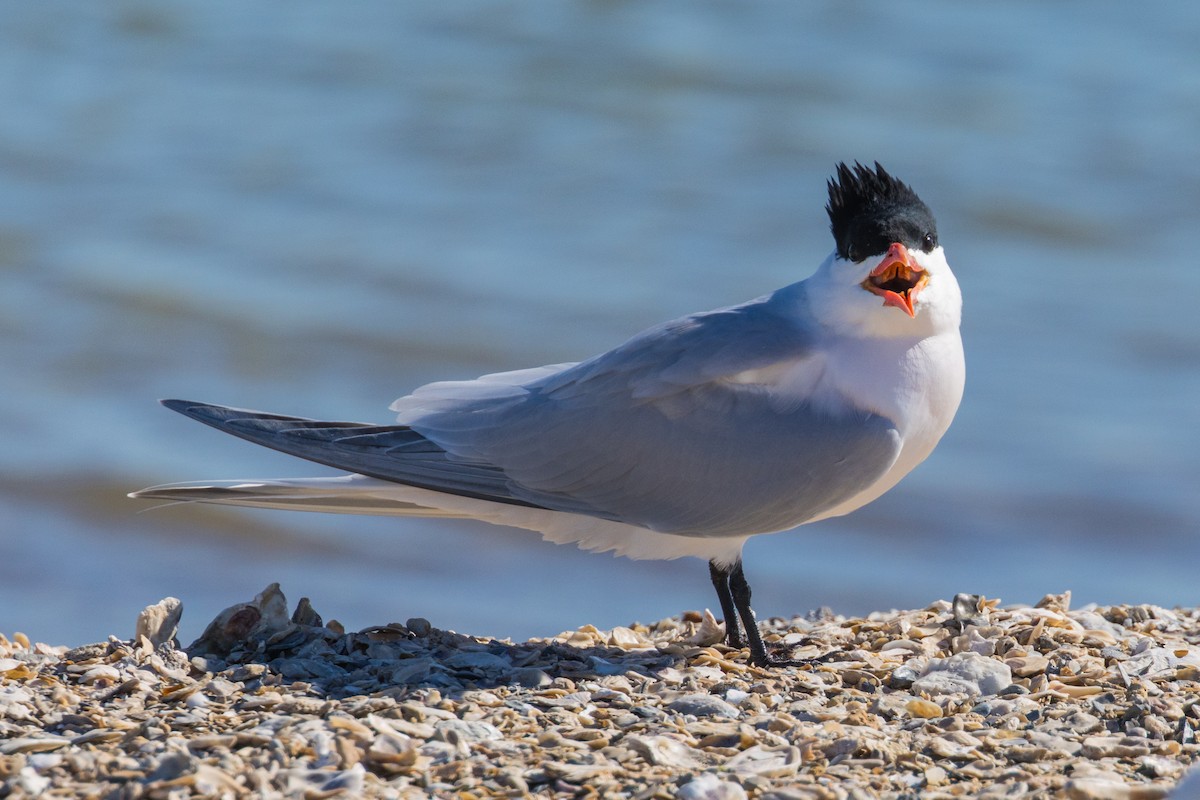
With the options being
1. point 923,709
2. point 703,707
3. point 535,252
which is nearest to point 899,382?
point 923,709

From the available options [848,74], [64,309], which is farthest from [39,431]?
[848,74]

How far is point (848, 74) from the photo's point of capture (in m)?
11.3

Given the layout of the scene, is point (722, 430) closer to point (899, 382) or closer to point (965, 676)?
point (899, 382)

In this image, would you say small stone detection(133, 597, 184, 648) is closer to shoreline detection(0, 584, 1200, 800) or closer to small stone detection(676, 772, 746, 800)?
shoreline detection(0, 584, 1200, 800)

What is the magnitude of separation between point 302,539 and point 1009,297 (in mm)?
4016

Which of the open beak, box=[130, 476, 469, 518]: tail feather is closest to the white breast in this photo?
the open beak

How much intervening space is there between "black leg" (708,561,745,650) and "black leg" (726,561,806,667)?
17 mm

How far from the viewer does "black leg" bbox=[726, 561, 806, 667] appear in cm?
422

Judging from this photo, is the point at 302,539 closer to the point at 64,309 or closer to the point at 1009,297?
the point at 64,309

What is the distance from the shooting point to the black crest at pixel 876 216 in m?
4.08

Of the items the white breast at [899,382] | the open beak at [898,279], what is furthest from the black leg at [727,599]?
the open beak at [898,279]

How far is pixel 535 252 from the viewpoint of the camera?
8.80 meters

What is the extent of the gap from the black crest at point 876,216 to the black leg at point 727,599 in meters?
0.96

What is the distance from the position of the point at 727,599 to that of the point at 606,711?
88 centimetres
